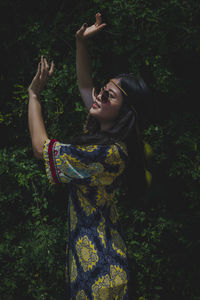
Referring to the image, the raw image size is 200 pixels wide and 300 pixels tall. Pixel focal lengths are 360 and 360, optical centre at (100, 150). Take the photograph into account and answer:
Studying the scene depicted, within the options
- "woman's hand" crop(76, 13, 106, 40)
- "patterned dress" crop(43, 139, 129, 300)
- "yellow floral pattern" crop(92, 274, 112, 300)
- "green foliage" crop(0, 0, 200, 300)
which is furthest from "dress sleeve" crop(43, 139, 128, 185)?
"green foliage" crop(0, 0, 200, 300)

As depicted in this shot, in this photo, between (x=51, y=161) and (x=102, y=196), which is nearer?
(x=51, y=161)

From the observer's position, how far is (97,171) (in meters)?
1.63

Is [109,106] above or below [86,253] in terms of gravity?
above

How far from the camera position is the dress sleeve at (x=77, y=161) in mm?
1568

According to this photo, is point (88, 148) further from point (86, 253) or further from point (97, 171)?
point (86, 253)

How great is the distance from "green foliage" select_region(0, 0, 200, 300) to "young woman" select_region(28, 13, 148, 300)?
0.80 metres

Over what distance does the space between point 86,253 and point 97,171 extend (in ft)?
1.24

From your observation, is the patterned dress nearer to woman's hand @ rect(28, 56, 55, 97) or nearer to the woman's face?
the woman's face

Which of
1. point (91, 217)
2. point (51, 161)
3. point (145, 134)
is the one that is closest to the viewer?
point (51, 161)

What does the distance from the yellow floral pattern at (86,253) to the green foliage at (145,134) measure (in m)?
0.93

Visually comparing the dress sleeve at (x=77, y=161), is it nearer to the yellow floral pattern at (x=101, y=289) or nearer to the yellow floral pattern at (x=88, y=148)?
the yellow floral pattern at (x=88, y=148)

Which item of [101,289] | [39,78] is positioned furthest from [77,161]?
[101,289]

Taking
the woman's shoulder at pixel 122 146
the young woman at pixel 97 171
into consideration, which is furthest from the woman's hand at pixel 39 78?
the woman's shoulder at pixel 122 146

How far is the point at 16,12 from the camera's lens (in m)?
2.72
